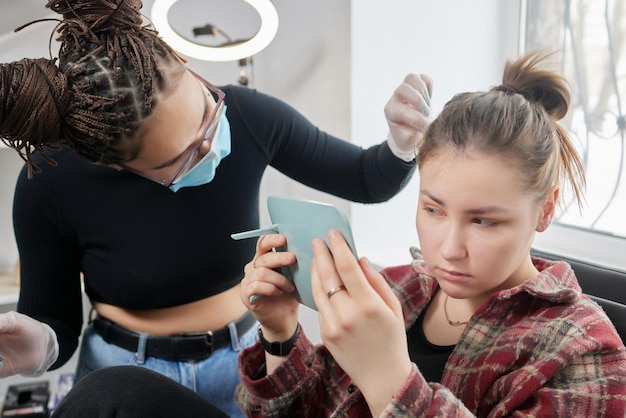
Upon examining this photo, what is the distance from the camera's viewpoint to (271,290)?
746 millimetres

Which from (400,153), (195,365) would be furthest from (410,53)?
(195,365)

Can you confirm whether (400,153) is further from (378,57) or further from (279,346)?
(378,57)

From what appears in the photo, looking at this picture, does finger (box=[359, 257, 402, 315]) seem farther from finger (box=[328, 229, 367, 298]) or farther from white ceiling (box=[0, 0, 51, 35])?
white ceiling (box=[0, 0, 51, 35])

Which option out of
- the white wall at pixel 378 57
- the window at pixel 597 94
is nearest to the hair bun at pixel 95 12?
the white wall at pixel 378 57

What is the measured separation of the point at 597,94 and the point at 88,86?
4.01 feet

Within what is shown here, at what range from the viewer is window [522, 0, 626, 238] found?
133cm

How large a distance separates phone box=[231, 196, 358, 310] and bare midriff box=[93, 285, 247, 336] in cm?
39

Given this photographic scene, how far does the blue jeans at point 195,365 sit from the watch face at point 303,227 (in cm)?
42

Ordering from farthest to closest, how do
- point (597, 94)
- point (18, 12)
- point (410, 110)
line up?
point (18, 12)
point (597, 94)
point (410, 110)

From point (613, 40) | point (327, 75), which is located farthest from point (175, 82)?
point (613, 40)

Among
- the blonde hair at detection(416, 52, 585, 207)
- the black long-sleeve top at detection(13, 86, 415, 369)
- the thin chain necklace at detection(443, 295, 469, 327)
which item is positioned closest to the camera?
the blonde hair at detection(416, 52, 585, 207)

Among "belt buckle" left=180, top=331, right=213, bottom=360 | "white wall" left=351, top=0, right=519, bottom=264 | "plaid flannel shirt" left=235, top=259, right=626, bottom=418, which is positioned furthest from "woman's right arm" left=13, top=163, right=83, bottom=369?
"white wall" left=351, top=0, right=519, bottom=264

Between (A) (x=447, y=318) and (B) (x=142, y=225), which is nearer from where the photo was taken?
(A) (x=447, y=318)

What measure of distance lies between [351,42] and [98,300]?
3.14ft
